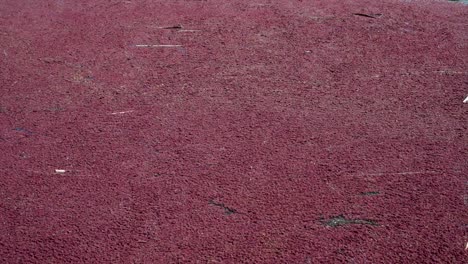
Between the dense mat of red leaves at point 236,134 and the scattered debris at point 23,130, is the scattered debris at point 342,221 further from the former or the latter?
the scattered debris at point 23,130

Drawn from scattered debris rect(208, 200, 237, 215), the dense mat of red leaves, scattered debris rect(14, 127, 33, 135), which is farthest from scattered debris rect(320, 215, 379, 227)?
scattered debris rect(14, 127, 33, 135)

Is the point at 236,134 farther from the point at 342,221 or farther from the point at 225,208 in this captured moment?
the point at 342,221

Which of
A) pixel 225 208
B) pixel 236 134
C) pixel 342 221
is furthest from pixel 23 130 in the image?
pixel 342 221

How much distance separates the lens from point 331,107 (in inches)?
237

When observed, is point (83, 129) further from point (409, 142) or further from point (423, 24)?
point (423, 24)

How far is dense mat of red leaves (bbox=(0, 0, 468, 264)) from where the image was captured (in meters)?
4.38

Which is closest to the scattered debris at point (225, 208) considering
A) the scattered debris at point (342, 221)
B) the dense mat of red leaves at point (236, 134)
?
the dense mat of red leaves at point (236, 134)

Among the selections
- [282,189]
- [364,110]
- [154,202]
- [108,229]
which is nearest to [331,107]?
[364,110]

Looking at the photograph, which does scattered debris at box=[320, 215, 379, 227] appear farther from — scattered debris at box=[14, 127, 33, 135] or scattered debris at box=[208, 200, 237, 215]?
scattered debris at box=[14, 127, 33, 135]

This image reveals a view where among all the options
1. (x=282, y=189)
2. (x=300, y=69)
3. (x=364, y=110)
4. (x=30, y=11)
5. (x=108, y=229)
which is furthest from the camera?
(x=30, y=11)

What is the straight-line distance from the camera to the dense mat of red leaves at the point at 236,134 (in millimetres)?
4383

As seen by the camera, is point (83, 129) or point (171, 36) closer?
point (83, 129)

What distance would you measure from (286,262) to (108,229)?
123 centimetres

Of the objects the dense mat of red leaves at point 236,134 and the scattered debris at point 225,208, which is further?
the scattered debris at point 225,208
